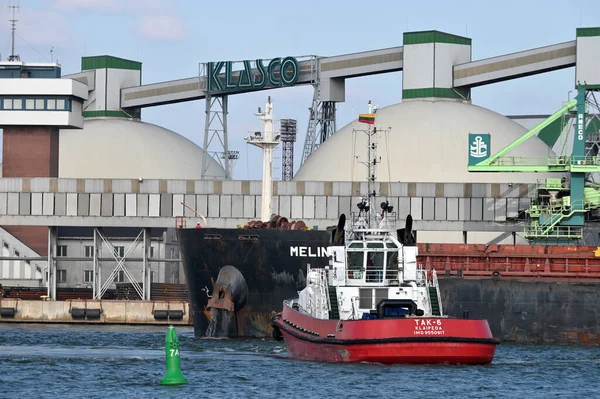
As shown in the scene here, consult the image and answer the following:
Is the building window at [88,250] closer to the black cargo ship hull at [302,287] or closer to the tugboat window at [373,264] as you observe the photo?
the black cargo ship hull at [302,287]

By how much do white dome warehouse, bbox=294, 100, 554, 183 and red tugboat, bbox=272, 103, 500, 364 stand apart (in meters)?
36.2

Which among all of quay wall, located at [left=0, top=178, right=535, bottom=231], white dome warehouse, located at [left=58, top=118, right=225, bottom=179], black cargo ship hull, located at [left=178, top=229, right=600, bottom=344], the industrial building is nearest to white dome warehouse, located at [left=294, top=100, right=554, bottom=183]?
the industrial building

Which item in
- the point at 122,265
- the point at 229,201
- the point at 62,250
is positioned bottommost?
the point at 122,265

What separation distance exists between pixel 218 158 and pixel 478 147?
33870mm

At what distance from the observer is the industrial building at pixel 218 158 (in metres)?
84.0

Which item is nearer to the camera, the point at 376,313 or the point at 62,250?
the point at 376,313

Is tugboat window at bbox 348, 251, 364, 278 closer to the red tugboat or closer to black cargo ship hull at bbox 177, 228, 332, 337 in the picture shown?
the red tugboat

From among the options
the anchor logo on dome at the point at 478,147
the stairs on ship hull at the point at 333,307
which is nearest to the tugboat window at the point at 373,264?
the stairs on ship hull at the point at 333,307

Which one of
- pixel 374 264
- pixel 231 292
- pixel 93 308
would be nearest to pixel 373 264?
pixel 374 264

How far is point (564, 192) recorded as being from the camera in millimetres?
80500

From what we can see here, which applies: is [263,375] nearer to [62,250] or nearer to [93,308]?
[93,308]

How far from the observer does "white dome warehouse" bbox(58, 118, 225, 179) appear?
105m

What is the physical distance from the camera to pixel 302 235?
209 feet

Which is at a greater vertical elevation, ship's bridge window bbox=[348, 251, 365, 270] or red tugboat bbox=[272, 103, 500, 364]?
ship's bridge window bbox=[348, 251, 365, 270]
